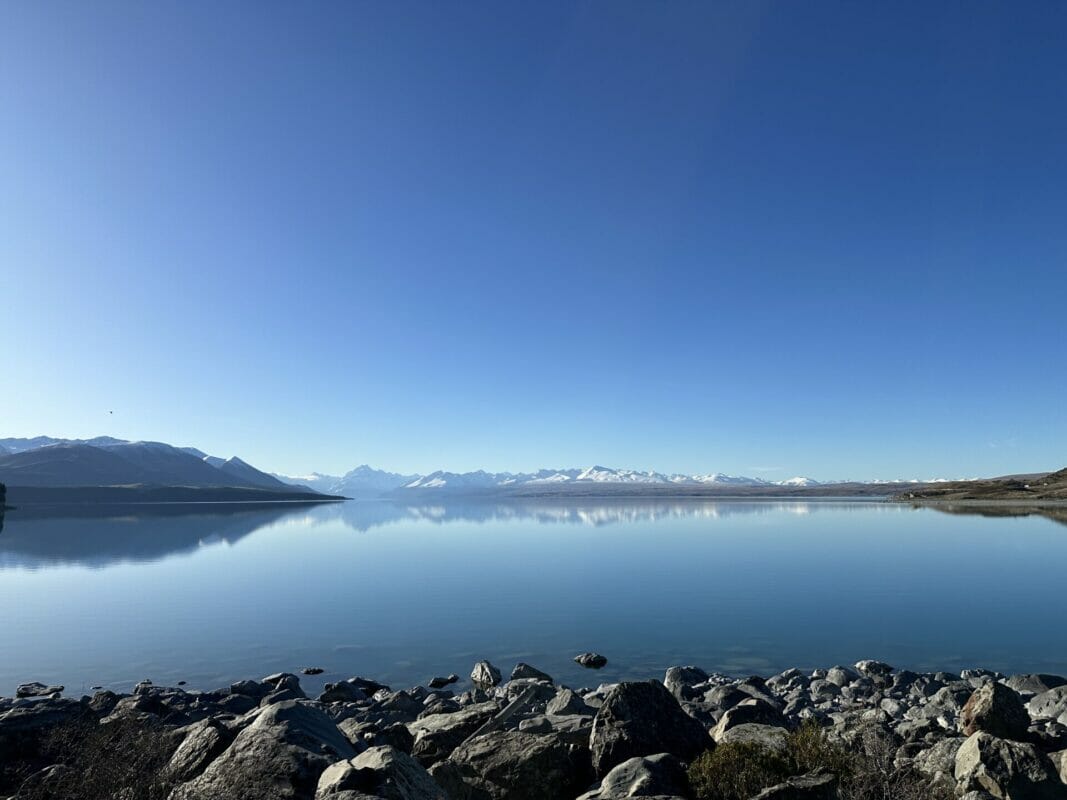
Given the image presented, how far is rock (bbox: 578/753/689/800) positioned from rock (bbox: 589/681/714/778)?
649mm

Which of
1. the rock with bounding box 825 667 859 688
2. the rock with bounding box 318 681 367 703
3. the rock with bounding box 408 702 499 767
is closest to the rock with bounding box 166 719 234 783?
the rock with bounding box 408 702 499 767

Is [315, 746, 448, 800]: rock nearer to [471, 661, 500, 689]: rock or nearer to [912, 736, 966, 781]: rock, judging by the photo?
[912, 736, 966, 781]: rock

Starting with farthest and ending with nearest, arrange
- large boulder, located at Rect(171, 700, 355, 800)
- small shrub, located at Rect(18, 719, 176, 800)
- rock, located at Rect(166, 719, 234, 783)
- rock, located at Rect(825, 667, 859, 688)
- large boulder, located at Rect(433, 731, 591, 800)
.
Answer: rock, located at Rect(825, 667, 859, 688)
large boulder, located at Rect(433, 731, 591, 800)
rock, located at Rect(166, 719, 234, 783)
small shrub, located at Rect(18, 719, 176, 800)
large boulder, located at Rect(171, 700, 355, 800)

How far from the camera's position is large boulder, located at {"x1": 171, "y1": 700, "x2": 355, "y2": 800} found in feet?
24.5

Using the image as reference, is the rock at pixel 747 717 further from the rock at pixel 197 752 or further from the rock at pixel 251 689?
the rock at pixel 251 689

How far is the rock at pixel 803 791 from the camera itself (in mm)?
7637

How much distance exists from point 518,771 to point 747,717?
4.81 metres

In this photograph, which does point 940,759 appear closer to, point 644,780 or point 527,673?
point 644,780

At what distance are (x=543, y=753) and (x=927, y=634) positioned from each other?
26.3 metres

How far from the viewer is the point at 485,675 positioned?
74.3 ft

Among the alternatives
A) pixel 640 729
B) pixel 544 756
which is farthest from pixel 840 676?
pixel 544 756

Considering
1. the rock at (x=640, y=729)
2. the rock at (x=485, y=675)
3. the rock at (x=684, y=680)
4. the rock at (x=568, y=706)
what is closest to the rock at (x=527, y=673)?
the rock at (x=485, y=675)

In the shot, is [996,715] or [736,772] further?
[996,715]

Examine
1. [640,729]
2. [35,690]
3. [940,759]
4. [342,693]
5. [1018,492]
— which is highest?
[1018,492]
